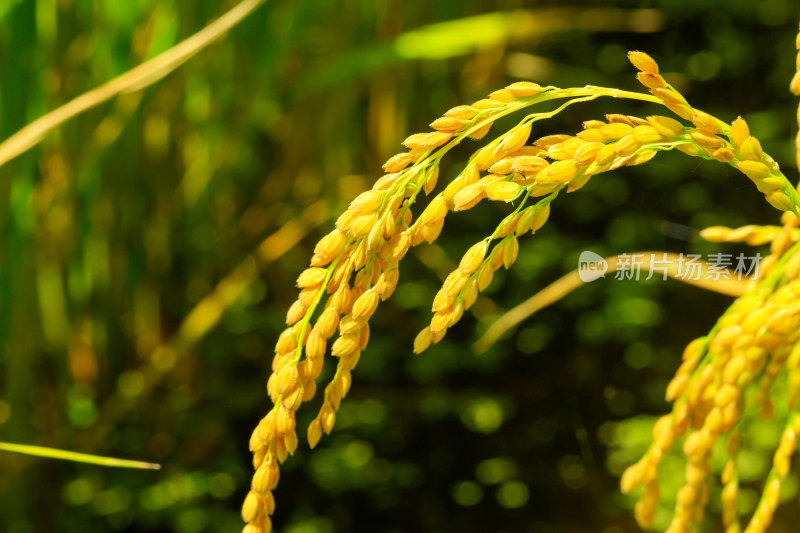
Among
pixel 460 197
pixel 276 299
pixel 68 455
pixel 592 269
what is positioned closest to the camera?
pixel 460 197

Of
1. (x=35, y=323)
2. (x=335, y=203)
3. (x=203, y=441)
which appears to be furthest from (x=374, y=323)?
(x=35, y=323)

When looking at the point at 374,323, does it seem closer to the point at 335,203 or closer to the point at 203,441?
the point at 335,203

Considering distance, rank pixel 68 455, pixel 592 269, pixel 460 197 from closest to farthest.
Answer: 1. pixel 460 197
2. pixel 68 455
3. pixel 592 269

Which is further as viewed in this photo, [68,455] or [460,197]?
[68,455]

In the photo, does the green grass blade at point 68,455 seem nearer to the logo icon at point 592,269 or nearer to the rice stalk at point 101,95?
the rice stalk at point 101,95

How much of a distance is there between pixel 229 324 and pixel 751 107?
168 centimetres

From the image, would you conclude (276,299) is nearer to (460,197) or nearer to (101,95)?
(101,95)

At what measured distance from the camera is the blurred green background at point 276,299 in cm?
103

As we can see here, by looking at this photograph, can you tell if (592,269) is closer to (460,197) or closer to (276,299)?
(460,197)

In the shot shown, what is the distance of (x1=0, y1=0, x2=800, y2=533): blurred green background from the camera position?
1027 mm

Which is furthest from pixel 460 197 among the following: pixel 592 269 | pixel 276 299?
pixel 276 299

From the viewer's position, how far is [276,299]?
1.63 meters

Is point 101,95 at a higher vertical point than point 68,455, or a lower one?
higher

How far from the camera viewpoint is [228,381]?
139cm
